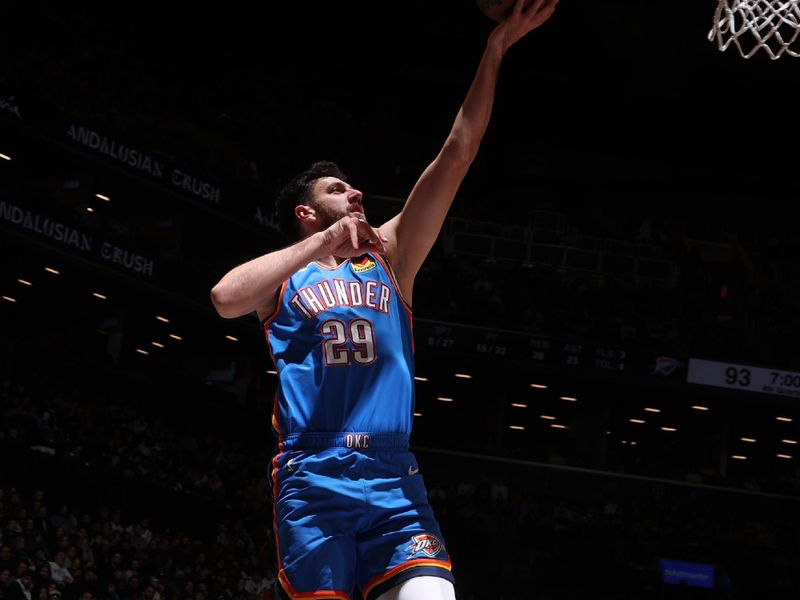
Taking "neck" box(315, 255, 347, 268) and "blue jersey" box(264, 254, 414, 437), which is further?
"neck" box(315, 255, 347, 268)

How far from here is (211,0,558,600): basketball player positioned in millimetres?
3594

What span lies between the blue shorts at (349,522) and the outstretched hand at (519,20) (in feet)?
4.93

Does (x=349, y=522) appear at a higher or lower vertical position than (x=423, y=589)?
higher

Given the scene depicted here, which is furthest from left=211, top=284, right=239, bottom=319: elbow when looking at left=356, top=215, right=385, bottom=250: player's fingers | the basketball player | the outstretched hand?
the outstretched hand

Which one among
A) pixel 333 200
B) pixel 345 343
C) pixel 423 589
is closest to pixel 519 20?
pixel 333 200

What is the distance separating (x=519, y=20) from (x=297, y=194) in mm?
→ 1052

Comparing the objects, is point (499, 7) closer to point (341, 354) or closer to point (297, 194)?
point (297, 194)

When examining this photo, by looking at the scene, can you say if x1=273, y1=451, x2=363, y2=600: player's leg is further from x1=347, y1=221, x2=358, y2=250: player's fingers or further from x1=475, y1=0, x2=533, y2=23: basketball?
x1=475, y1=0, x2=533, y2=23: basketball

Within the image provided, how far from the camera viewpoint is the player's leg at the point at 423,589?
3.51 metres

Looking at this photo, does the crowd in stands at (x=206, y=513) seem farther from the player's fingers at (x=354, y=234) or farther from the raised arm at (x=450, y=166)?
the player's fingers at (x=354, y=234)

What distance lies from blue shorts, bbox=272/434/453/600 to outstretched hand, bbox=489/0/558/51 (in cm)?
150

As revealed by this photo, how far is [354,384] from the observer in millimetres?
3768

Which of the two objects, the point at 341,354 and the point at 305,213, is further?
the point at 305,213

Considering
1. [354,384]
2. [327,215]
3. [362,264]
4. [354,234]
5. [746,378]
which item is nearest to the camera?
[354,234]
